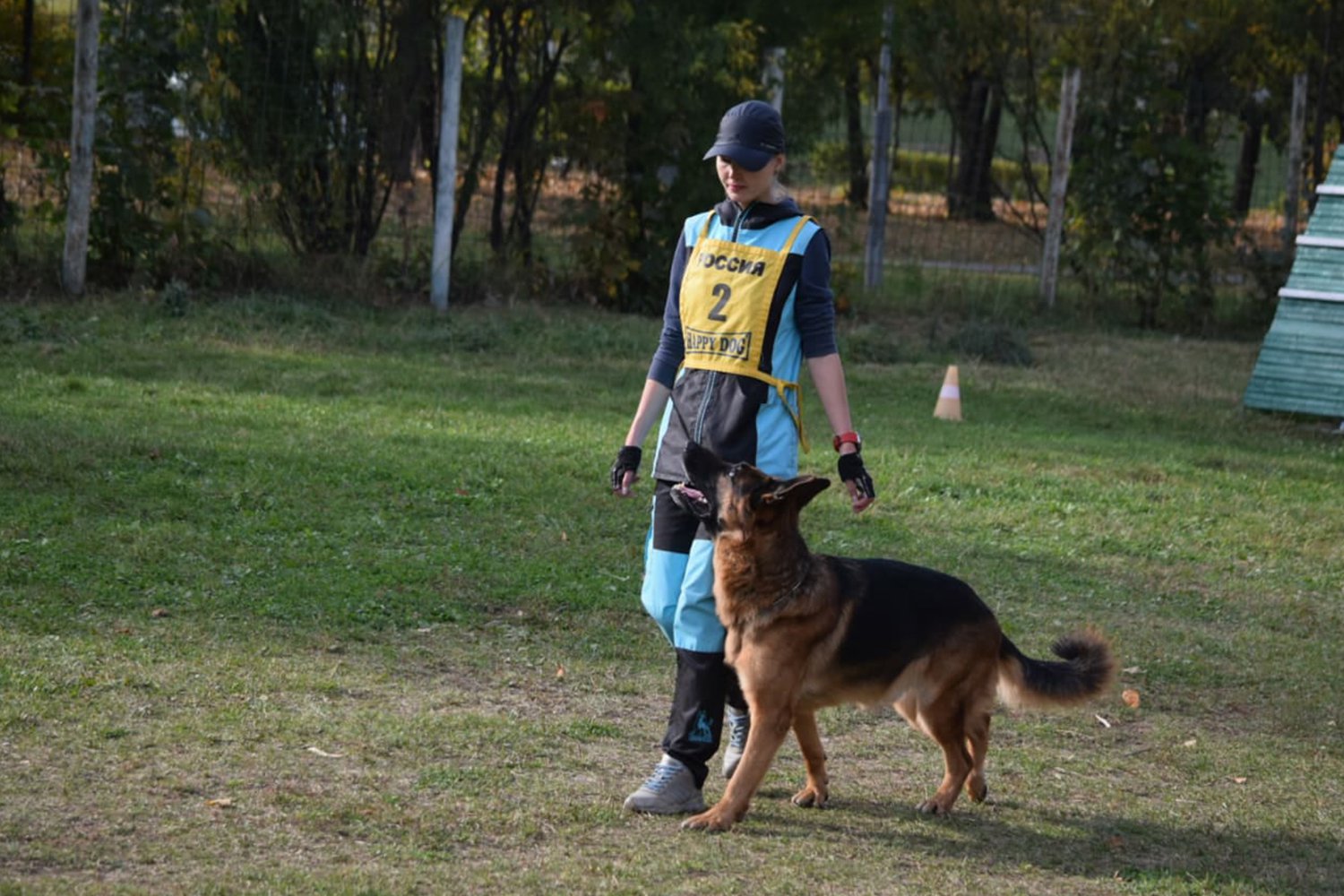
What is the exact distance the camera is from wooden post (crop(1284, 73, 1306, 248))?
18.0 meters

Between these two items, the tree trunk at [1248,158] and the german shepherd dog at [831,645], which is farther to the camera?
the tree trunk at [1248,158]

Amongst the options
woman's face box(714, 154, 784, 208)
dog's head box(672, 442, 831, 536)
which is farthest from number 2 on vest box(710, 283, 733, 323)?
dog's head box(672, 442, 831, 536)

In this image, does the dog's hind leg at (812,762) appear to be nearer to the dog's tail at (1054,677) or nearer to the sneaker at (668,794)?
the sneaker at (668,794)

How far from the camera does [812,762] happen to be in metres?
4.92

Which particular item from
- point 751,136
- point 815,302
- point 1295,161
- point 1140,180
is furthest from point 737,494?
point 1295,161

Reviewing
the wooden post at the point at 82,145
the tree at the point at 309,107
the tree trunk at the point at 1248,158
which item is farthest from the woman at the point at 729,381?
the tree trunk at the point at 1248,158

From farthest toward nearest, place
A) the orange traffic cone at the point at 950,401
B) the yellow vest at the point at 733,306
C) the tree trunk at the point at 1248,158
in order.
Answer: the tree trunk at the point at 1248,158
the orange traffic cone at the point at 950,401
the yellow vest at the point at 733,306

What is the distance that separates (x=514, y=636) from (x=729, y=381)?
221 cm

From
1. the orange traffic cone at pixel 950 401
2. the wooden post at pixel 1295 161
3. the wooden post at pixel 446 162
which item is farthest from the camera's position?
the wooden post at pixel 1295 161

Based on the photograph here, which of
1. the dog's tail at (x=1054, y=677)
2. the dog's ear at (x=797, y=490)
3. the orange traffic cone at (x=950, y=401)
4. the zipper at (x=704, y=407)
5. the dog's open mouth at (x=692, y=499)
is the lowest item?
the dog's tail at (x=1054, y=677)

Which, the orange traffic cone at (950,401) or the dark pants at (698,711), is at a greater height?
the orange traffic cone at (950,401)

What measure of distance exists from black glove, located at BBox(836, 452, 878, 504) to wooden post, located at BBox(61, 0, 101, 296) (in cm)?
1005

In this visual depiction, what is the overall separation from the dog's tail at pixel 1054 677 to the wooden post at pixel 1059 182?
1306 centimetres

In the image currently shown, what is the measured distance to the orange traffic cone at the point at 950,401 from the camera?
11.7 metres
